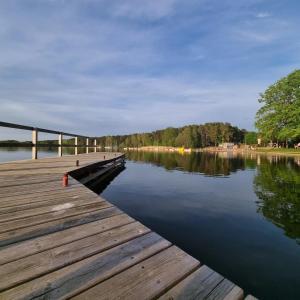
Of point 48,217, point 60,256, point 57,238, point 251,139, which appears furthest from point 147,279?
point 251,139

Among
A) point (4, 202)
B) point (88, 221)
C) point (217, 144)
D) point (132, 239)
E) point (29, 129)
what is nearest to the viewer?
point (132, 239)

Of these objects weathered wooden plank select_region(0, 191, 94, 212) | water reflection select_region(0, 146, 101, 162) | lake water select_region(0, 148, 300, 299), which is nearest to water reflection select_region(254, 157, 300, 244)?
lake water select_region(0, 148, 300, 299)

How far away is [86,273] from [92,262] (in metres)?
0.20

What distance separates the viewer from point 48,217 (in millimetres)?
3844

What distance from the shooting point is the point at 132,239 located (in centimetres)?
309

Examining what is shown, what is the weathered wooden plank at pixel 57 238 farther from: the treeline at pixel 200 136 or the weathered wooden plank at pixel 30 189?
the treeline at pixel 200 136

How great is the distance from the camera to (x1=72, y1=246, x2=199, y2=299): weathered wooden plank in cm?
202

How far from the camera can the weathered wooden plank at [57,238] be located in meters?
2.64

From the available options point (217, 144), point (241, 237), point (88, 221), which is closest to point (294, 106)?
point (241, 237)

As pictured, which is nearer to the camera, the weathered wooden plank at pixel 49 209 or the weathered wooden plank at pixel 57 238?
the weathered wooden plank at pixel 57 238

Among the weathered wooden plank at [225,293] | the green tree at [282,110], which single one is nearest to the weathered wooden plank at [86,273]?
the weathered wooden plank at [225,293]

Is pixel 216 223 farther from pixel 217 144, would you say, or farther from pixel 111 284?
pixel 217 144

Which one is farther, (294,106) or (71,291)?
(294,106)

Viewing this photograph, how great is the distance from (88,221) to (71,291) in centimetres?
174
